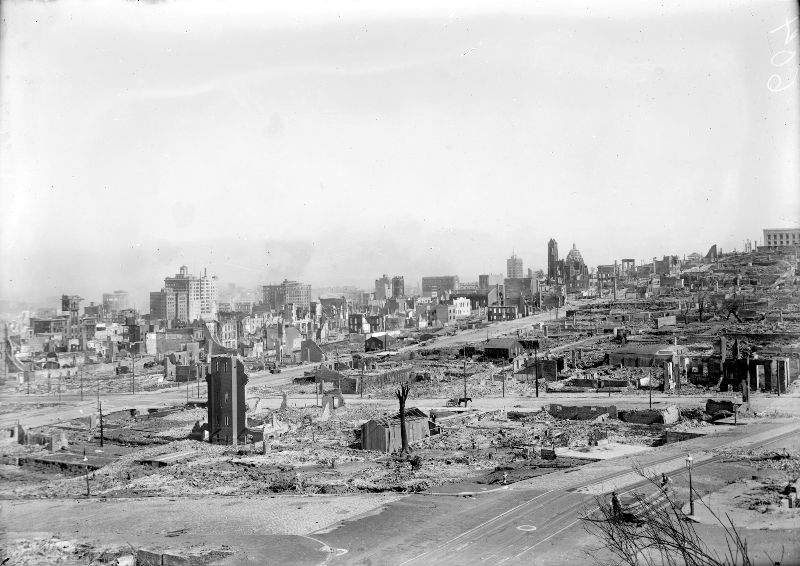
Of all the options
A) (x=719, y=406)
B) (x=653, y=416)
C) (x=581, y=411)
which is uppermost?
(x=719, y=406)

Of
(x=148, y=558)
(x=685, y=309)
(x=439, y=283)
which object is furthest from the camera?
(x=439, y=283)

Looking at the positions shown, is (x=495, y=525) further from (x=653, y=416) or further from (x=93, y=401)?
A: (x=93, y=401)

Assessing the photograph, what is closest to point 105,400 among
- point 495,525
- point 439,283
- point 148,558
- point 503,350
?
point 503,350

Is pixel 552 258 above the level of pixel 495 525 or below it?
above

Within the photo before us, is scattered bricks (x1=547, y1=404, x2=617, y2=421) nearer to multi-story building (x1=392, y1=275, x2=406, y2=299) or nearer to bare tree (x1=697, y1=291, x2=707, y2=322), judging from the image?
bare tree (x1=697, y1=291, x2=707, y2=322)

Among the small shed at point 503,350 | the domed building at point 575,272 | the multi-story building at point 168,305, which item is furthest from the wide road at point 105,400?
the domed building at point 575,272

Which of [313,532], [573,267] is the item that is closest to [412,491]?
[313,532]

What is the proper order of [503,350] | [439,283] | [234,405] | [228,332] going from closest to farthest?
[234,405]
[503,350]
[228,332]
[439,283]

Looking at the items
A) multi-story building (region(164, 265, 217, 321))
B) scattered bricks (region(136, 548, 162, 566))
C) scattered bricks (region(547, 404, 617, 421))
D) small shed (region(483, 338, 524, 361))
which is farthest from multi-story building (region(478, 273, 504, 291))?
scattered bricks (region(136, 548, 162, 566))
